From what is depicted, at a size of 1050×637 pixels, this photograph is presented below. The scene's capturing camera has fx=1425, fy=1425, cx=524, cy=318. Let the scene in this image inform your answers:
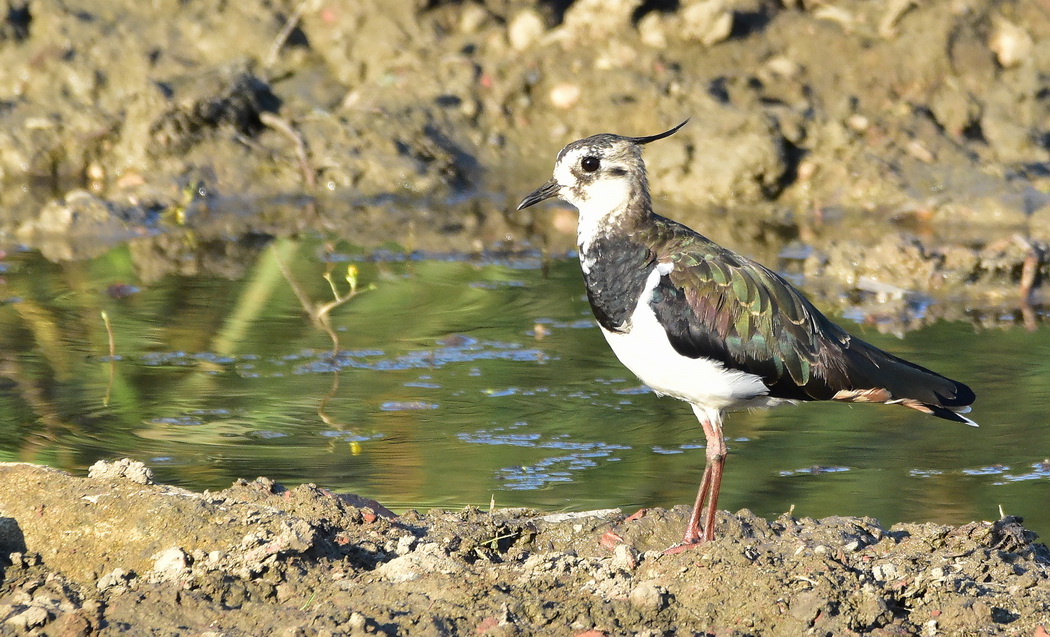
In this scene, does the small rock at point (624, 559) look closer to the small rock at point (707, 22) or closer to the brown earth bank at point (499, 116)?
the brown earth bank at point (499, 116)

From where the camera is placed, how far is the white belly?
4801 millimetres

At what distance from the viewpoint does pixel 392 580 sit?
398cm

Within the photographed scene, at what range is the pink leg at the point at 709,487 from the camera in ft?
15.1

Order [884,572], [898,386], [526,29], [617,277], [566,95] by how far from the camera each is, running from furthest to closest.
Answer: [526,29] < [566,95] < [898,386] < [617,277] < [884,572]

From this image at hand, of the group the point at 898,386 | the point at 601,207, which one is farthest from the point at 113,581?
the point at 898,386

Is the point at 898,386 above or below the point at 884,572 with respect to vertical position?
above

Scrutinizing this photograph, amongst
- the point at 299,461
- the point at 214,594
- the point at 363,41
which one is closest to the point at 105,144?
the point at 363,41

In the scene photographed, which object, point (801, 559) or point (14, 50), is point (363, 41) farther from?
point (801, 559)

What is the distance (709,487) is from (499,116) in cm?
603

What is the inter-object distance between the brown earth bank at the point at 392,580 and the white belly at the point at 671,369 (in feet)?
2.14

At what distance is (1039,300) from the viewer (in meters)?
8.11

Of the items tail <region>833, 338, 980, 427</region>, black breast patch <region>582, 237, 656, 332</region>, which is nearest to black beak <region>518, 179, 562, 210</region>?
black breast patch <region>582, 237, 656, 332</region>

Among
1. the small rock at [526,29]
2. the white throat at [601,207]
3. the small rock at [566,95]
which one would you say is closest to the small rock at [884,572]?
the white throat at [601,207]

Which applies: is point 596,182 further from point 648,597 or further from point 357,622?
point 357,622
